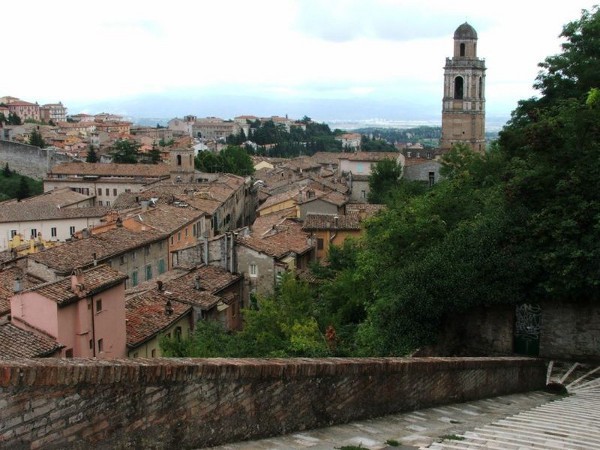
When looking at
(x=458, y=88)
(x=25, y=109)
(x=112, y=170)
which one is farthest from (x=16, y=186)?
(x=25, y=109)

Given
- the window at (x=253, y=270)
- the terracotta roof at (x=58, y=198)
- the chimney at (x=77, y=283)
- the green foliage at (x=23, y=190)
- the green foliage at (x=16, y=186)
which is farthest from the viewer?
the green foliage at (x=16, y=186)

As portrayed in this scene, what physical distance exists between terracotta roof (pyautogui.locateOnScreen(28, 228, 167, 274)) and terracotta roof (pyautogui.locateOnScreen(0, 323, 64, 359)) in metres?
10.1

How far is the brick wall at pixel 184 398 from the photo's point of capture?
605 cm

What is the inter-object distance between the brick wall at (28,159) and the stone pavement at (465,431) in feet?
294

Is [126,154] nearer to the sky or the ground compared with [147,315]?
nearer to the sky

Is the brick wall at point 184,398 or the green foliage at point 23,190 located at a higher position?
the brick wall at point 184,398

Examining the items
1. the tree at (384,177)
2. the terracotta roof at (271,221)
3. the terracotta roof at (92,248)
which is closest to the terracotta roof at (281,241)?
the terracotta roof at (271,221)

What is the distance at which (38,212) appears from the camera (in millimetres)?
52906

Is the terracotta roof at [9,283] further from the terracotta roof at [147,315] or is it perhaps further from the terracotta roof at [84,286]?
the terracotta roof at [147,315]

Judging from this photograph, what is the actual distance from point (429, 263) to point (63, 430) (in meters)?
12.9

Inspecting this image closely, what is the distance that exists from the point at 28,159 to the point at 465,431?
93732 mm

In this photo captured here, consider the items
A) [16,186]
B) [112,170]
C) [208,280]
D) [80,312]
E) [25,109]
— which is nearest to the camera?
[80,312]

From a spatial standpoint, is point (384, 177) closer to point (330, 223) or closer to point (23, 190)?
point (330, 223)

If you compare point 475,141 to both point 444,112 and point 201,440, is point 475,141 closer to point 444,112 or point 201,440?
point 444,112
